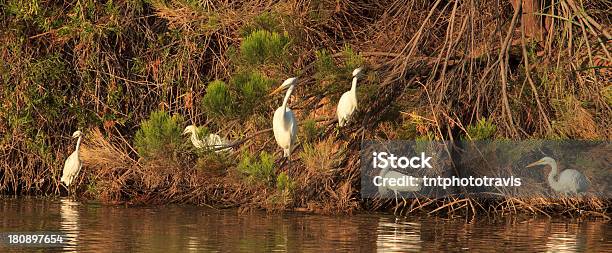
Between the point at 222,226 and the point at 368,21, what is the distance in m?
3.26

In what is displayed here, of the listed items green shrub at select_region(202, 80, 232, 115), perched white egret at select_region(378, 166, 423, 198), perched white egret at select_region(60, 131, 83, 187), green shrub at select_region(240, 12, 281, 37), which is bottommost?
perched white egret at select_region(378, 166, 423, 198)

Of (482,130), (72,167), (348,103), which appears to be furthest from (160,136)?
(482,130)

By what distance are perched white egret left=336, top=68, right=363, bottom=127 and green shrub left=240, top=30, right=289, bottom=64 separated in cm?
59

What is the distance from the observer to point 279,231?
9.04m

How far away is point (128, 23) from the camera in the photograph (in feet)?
39.5

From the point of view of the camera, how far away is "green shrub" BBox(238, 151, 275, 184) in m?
9.46

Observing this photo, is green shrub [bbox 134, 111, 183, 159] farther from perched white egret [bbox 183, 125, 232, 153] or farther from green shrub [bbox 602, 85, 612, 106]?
green shrub [bbox 602, 85, 612, 106]

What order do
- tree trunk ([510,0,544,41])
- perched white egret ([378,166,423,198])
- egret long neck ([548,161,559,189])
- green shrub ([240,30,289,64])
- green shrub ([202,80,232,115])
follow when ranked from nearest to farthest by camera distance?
green shrub ([202,80,232,115]), green shrub ([240,30,289,64]), egret long neck ([548,161,559,189]), perched white egret ([378,166,423,198]), tree trunk ([510,0,544,41])

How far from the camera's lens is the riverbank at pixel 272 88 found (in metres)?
9.80

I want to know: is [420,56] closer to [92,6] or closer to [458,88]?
[458,88]

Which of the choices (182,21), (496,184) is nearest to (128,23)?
(182,21)

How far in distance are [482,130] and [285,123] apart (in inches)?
59.0

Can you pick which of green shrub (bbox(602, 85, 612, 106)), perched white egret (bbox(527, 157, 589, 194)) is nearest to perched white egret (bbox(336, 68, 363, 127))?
perched white egret (bbox(527, 157, 589, 194))

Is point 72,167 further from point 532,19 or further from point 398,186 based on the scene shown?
point 532,19
